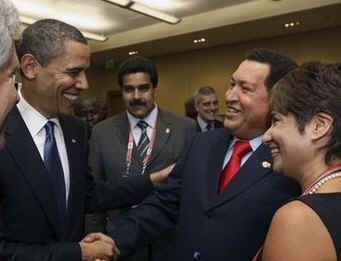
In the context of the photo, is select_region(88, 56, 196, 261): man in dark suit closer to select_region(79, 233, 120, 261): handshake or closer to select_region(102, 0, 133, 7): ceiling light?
select_region(79, 233, 120, 261): handshake

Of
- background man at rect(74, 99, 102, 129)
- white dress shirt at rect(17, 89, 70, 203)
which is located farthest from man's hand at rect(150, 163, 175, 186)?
background man at rect(74, 99, 102, 129)

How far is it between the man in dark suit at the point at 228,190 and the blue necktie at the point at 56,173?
36 cm

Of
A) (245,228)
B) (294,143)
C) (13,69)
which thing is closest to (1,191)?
(13,69)

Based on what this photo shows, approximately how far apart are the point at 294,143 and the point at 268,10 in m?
6.21

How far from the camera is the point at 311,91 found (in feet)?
4.51

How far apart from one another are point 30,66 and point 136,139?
128cm

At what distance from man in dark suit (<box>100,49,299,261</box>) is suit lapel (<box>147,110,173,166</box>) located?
2.41 feet

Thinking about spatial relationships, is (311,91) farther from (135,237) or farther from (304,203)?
(135,237)

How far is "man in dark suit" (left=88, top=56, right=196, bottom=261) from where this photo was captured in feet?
9.64

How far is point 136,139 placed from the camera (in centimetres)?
308

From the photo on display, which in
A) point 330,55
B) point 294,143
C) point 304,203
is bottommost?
point 304,203

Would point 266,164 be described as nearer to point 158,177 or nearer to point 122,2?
point 158,177

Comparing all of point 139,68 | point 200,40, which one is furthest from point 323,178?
point 200,40

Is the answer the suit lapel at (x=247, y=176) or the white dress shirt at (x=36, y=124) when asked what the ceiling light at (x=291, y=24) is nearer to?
the suit lapel at (x=247, y=176)
